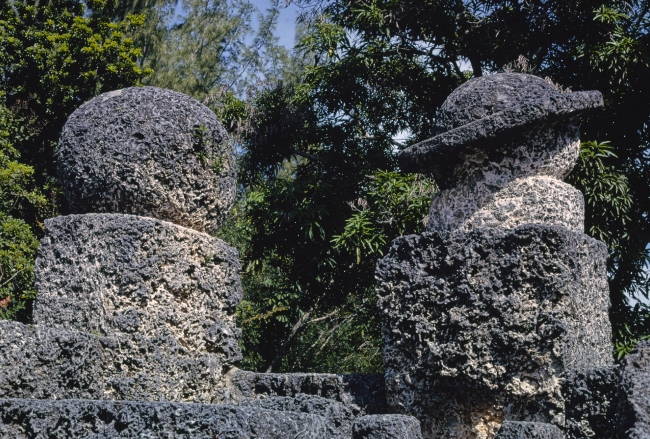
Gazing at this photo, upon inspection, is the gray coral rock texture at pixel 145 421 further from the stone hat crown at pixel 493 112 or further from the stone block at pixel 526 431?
the stone hat crown at pixel 493 112

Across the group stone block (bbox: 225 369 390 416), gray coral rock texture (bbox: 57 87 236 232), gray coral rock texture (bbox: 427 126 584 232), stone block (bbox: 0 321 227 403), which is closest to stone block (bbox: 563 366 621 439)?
gray coral rock texture (bbox: 427 126 584 232)

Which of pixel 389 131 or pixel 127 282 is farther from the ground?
pixel 389 131

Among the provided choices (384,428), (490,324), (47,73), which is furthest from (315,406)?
(47,73)

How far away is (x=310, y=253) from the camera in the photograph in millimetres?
10453

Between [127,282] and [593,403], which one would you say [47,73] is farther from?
[593,403]

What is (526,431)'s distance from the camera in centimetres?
333

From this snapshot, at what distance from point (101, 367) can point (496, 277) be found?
216 cm

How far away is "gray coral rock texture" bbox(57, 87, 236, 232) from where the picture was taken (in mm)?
4582

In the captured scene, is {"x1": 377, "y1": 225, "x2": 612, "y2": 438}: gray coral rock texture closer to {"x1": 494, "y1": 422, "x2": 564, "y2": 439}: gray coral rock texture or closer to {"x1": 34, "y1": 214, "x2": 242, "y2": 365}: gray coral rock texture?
{"x1": 494, "y1": 422, "x2": 564, "y2": 439}: gray coral rock texture

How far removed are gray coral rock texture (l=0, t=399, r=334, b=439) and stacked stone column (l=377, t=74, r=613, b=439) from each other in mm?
863

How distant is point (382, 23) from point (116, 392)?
7.19m

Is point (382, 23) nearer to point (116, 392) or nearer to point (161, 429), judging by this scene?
point (116, 392)

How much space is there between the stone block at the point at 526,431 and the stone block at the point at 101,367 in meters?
1.88

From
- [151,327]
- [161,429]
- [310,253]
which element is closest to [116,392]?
[151,327]
